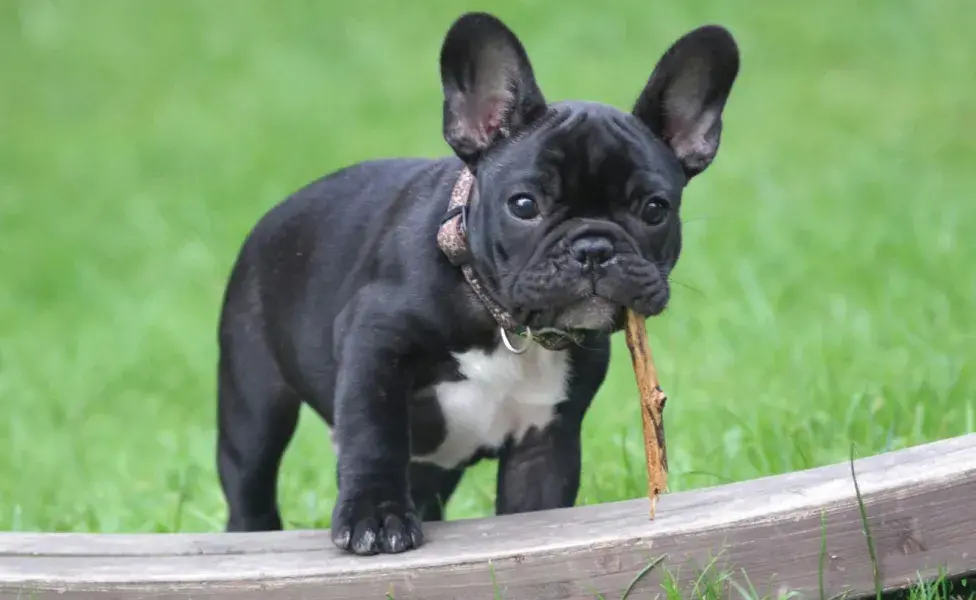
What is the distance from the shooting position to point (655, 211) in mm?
3324

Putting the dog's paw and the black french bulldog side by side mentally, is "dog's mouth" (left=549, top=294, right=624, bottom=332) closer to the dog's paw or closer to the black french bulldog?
the black french bulldog

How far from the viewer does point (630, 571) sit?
313 centimetres

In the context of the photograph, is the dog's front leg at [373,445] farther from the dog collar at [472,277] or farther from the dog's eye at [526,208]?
the dog's eye at [526,208]

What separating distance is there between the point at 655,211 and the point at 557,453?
2.29ft

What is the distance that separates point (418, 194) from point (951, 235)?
5.06 metres

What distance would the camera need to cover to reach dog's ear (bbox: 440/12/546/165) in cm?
341

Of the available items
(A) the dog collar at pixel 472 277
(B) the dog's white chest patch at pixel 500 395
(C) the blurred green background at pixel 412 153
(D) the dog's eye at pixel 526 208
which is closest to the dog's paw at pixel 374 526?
(B) the dog's white chest patch at pixel 500 395

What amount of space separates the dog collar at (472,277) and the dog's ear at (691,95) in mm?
448

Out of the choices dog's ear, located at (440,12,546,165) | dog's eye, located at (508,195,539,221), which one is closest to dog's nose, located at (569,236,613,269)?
dog's eye, located at (508,195,539,221)

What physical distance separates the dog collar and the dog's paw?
0.45 meters

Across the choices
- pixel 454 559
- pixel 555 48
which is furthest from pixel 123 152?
pixel 454 559

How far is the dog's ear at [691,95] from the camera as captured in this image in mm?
3465

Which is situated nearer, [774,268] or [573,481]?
[573,481]

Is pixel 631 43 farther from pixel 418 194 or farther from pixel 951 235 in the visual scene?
pixel 418 194
